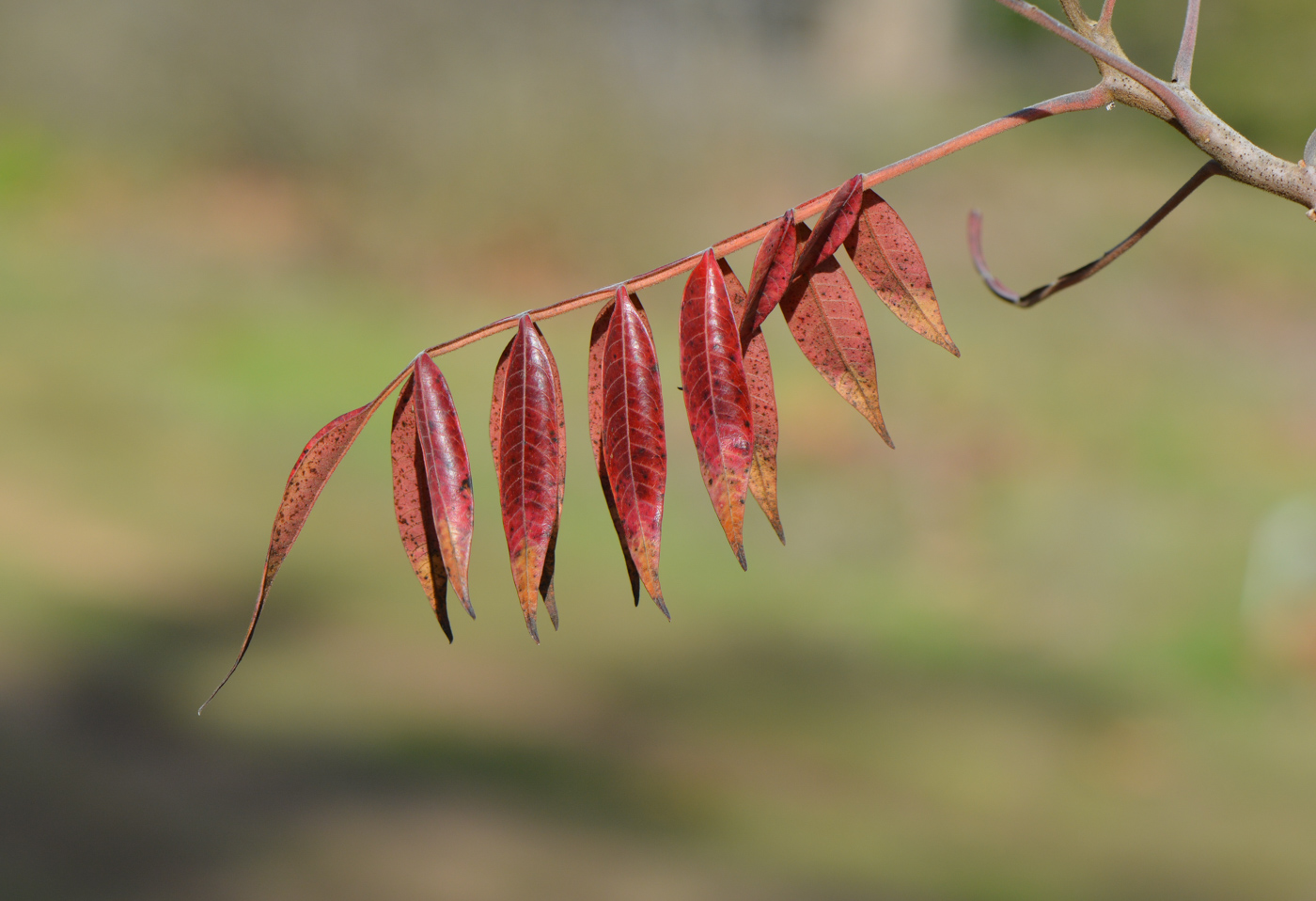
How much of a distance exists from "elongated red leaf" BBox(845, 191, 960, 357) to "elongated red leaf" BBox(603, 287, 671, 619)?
0.13m

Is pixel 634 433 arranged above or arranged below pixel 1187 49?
below

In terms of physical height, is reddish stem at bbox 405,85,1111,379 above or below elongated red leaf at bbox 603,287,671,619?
above

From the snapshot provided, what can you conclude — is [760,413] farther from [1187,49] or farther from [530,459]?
[1187,49]

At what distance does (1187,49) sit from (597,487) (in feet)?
14.1

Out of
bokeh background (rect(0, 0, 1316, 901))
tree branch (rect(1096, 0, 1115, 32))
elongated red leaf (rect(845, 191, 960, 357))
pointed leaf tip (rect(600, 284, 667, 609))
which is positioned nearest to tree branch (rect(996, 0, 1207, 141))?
tree branch (rect(1096, 0, 1115, 32))

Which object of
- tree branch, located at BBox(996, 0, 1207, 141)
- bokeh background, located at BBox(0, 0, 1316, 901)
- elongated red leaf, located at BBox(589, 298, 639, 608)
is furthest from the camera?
bokeh background, located at BBox(0, 0, 1316, 901)

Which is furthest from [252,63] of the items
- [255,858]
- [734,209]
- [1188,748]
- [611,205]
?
[1188,748]

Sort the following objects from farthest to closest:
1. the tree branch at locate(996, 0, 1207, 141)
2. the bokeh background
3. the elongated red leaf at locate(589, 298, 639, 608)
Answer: the bokeh background, the elongated red leaf at locate(589, 298, 639, 608), the tree branch at locate(996, 0, 1207, 141)

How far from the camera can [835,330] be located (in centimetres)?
65

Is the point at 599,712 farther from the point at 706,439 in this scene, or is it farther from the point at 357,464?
the point at 706,439

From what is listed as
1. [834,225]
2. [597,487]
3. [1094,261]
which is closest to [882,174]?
[834,225]

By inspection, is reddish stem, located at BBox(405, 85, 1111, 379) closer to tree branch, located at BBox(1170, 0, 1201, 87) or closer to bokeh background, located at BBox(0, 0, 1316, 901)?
tree branch, located at BBox(1170, 0, 1201, 87)

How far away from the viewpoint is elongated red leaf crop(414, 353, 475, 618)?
0.60 meters

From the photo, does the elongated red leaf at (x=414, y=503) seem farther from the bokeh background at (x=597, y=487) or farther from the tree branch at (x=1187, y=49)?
the bokeh background at (x=597, y=487)
